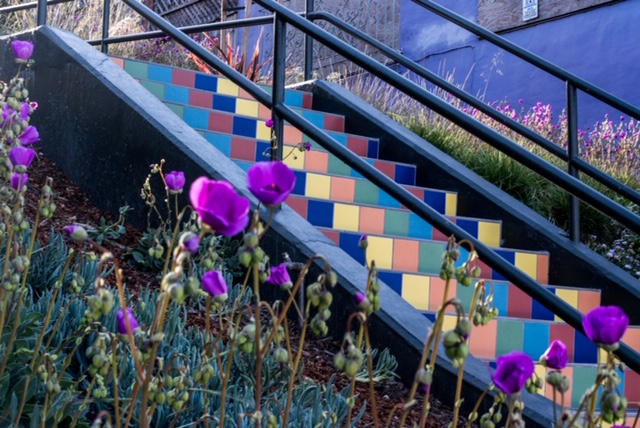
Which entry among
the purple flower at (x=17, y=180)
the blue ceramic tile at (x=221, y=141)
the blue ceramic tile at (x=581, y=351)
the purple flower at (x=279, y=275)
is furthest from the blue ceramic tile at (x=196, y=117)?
the purple flower at (x=279, y=275)

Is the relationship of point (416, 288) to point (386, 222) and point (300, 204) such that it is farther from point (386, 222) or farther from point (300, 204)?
point (300, 204)

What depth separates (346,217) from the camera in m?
3.82

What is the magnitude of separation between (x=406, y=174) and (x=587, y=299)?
4.46 feet

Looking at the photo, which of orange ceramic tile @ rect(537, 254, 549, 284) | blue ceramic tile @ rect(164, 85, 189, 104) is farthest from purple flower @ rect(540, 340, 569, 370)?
blue ceramic tile @ rect(164, 85, 189, 104)

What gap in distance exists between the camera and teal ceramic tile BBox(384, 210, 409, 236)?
391 centimetres

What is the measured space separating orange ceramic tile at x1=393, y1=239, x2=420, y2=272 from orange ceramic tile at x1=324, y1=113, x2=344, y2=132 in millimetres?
1658

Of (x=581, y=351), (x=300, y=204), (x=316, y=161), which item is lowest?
(x=581, y=351)

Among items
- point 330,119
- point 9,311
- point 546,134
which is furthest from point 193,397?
point 546,134

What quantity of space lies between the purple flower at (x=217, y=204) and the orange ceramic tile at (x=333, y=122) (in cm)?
429

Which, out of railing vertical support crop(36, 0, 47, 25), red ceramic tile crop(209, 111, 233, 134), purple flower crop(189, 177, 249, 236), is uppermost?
railing vertical support crop(36, 0, 47, 25)

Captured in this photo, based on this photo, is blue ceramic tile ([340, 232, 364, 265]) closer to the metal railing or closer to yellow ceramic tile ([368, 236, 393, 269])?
yellow ceramic tile ([368, 236, 393, 269])

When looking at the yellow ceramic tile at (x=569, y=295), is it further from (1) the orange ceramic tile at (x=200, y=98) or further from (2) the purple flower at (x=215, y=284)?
(2) the purple flower at (x=215, y=284)

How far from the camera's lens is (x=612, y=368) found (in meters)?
1.00

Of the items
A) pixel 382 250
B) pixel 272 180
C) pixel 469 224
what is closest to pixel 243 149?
pixel 382 250
